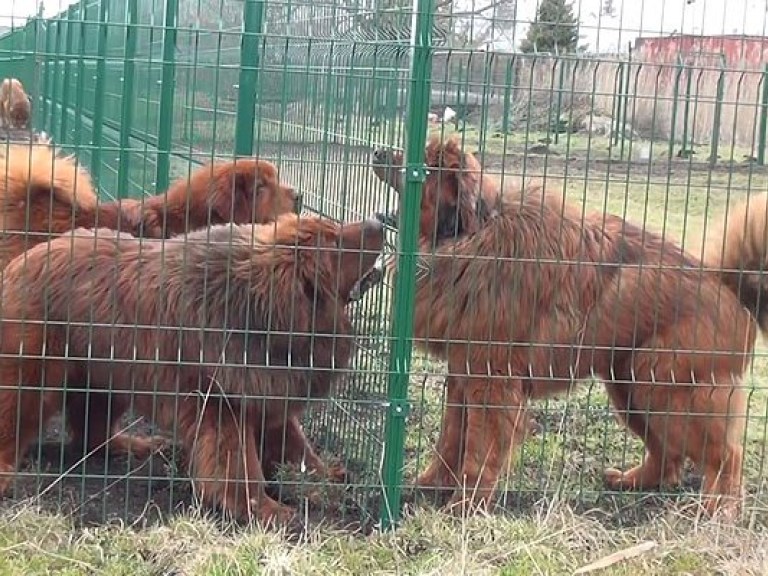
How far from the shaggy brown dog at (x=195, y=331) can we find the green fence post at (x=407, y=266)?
0.35 meters

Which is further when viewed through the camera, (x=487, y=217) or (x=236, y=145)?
(x=236, y=145)

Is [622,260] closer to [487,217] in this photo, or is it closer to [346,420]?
[487,217]

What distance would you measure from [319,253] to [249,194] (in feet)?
4.74

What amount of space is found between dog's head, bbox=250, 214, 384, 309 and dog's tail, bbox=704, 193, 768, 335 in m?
1.83

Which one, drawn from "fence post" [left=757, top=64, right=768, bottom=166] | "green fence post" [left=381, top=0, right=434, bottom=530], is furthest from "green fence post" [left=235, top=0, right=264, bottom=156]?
"fence post" [left=757, top=64, right=768, bottom=166]

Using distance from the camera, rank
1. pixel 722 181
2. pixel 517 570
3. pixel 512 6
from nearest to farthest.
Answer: pixel 517 570 → pixel 512 6 → pixel 722 181

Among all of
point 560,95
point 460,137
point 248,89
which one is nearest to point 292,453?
point 460,137

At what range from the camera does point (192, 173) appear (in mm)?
7637

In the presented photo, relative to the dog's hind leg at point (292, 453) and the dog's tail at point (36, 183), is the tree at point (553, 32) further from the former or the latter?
the dog's tail at point (36, 183)

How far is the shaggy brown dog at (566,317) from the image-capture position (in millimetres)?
6418

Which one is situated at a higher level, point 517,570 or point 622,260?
point 622,260

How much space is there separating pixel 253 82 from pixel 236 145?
59cm

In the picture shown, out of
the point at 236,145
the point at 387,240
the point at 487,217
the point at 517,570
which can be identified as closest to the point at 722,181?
the point at 487,217

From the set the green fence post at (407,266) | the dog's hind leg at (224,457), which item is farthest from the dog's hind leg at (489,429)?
the dog's hind leg at (224,457)
